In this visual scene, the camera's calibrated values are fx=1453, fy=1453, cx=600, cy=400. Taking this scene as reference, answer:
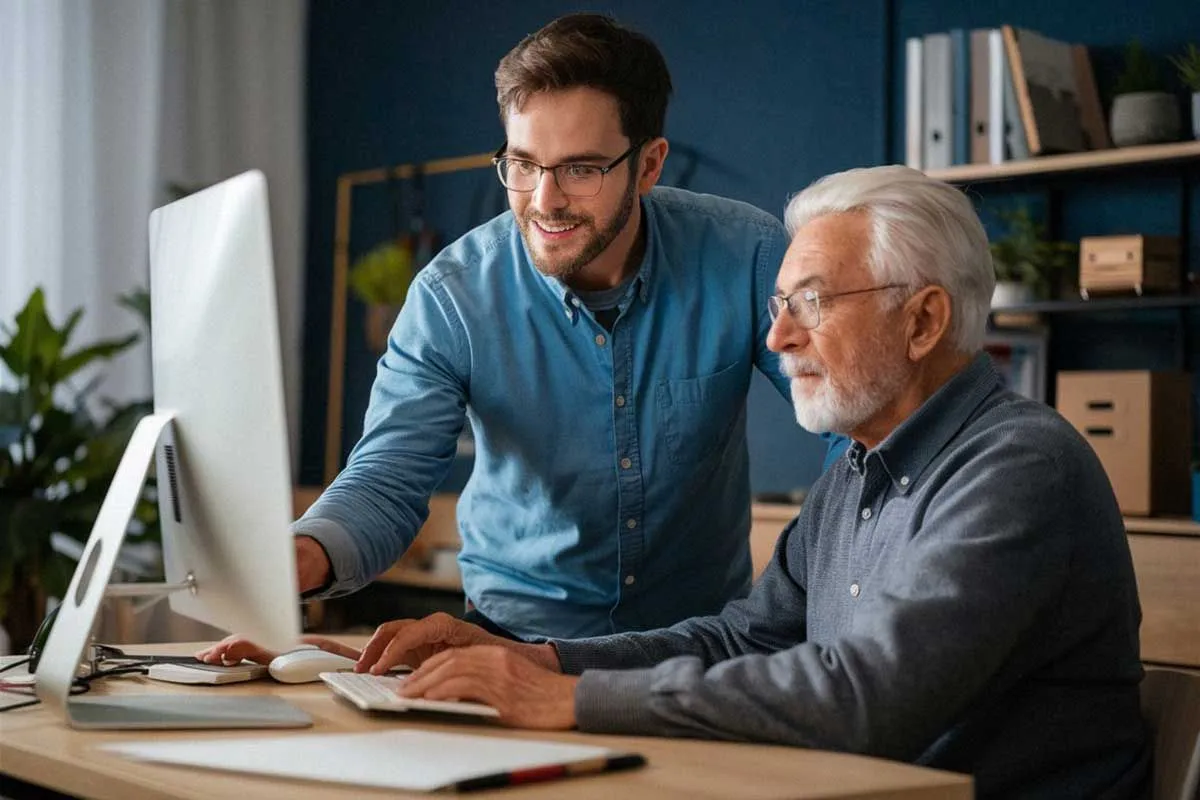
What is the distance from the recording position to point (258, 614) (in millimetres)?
1290

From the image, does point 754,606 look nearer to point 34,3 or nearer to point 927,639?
point 927,639

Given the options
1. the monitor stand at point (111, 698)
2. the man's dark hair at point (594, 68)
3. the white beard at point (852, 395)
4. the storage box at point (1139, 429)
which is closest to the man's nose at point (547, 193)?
the man's dark hair at point (594, 68)

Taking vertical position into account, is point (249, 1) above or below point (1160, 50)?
above

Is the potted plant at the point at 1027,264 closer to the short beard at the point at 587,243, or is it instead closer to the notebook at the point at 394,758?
the short beard at the point at 587,243

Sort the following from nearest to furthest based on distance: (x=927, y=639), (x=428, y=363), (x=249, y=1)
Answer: (x=927, y=639), (x=428, y=363), (x=249, y=1)

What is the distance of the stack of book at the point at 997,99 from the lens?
352 cm

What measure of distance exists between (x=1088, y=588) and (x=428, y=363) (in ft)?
3.36

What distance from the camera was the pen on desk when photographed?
1.05 metres

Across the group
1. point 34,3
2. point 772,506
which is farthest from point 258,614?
point 34,3

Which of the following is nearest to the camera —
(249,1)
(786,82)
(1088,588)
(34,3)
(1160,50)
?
(1088,588)

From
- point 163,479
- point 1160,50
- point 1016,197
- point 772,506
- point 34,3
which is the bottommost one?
point 772,506

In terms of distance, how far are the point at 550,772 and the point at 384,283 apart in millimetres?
3974

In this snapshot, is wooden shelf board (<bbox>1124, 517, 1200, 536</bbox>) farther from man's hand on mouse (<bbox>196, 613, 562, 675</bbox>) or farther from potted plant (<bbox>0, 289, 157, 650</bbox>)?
potted plant (<bbox>0, 289, 157, 650</bbox>)

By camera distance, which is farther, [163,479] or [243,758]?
[163,479]
